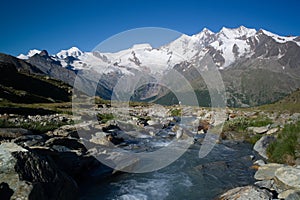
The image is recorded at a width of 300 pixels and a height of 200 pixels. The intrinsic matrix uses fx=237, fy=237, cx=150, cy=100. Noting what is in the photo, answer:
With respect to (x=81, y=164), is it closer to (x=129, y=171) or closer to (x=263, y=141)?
(x=129, y=171)

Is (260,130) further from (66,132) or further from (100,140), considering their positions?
(66,132)

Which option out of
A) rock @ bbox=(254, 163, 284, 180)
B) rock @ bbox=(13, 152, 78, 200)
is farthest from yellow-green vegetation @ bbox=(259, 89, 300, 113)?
rock @ bbox=(13, 152, 78, 200)

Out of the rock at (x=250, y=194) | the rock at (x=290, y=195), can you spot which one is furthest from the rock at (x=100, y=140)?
the rock at (x=290, y=195)

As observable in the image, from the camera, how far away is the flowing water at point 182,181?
12000mm

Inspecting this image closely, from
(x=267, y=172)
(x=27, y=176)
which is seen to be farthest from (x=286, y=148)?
(x=27, y=176)

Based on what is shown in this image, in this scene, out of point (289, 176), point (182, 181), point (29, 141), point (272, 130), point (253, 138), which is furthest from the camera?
point (253, 138)

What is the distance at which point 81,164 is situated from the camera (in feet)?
45.1

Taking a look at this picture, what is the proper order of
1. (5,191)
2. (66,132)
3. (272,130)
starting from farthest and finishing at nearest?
(272,130) < (66,132) < (5,191)

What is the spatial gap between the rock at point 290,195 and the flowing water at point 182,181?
315cm

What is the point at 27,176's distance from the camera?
7.57m

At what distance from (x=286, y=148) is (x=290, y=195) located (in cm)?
739

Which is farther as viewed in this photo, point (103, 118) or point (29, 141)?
point (103, 118)

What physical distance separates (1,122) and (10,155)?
14.2 m

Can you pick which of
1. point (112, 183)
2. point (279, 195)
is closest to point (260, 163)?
point (279, 195)
